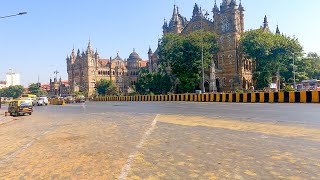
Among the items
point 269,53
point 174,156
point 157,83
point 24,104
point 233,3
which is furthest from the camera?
point 157,83

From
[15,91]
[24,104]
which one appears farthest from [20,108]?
[15,91]

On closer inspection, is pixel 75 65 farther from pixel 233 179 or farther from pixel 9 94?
pixel 233 179

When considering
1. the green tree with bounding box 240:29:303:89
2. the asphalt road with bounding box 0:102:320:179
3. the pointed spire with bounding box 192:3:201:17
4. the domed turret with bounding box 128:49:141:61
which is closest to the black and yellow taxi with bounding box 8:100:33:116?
the asphalt road with bounding box 0:102:320:179

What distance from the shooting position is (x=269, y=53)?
55.7 m

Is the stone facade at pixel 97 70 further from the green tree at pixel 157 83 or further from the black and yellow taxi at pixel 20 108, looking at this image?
the black and yellow taxi at pixel 20 108

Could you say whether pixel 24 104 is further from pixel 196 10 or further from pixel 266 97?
pixel 196 10

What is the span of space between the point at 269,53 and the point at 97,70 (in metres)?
81.2

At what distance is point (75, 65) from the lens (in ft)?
422

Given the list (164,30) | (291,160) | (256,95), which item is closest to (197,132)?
(291,160)

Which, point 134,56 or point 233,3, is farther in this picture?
point 134,56

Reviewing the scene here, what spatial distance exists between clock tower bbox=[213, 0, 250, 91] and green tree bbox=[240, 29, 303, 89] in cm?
436

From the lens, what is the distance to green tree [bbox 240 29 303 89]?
5562 cm

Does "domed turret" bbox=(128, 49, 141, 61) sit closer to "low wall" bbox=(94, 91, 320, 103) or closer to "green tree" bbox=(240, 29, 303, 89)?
"green tree" bbox=(240, 29, 303, 89)

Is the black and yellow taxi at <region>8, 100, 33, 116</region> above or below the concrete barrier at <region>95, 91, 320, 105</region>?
below
